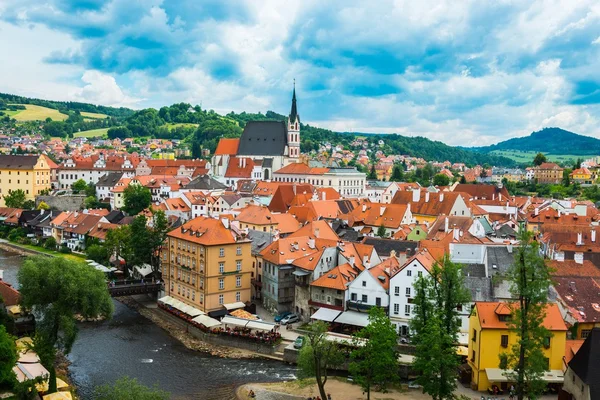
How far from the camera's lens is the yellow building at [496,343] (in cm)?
2934

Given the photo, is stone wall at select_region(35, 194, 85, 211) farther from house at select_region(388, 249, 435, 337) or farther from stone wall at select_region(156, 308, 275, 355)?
house at select_region(388, 249, 435, 337)

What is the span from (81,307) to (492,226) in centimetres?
4397

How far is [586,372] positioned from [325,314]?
688 inches

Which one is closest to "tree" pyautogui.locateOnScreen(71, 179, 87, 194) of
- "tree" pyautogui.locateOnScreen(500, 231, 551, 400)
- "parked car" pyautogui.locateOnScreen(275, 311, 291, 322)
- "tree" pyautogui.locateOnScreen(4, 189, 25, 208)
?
"tree" pyautogui.locateOnScreen(4, 189, 25, 208)

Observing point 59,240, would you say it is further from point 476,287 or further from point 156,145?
point 156,145

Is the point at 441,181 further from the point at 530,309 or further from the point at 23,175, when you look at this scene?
the point at 530,309

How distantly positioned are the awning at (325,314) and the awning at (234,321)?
4486 mm

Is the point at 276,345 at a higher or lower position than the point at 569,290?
lower

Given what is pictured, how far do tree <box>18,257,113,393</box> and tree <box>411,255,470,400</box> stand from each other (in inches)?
675

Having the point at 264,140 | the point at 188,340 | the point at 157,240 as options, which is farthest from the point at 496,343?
the point at 264,140

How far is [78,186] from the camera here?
10138 centimetres

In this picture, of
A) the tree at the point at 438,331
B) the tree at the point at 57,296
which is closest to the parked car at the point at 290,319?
the tree at the point at 438,331

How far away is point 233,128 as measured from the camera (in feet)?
655

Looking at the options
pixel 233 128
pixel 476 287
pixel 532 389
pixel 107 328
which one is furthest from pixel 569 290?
pixel 233 128
